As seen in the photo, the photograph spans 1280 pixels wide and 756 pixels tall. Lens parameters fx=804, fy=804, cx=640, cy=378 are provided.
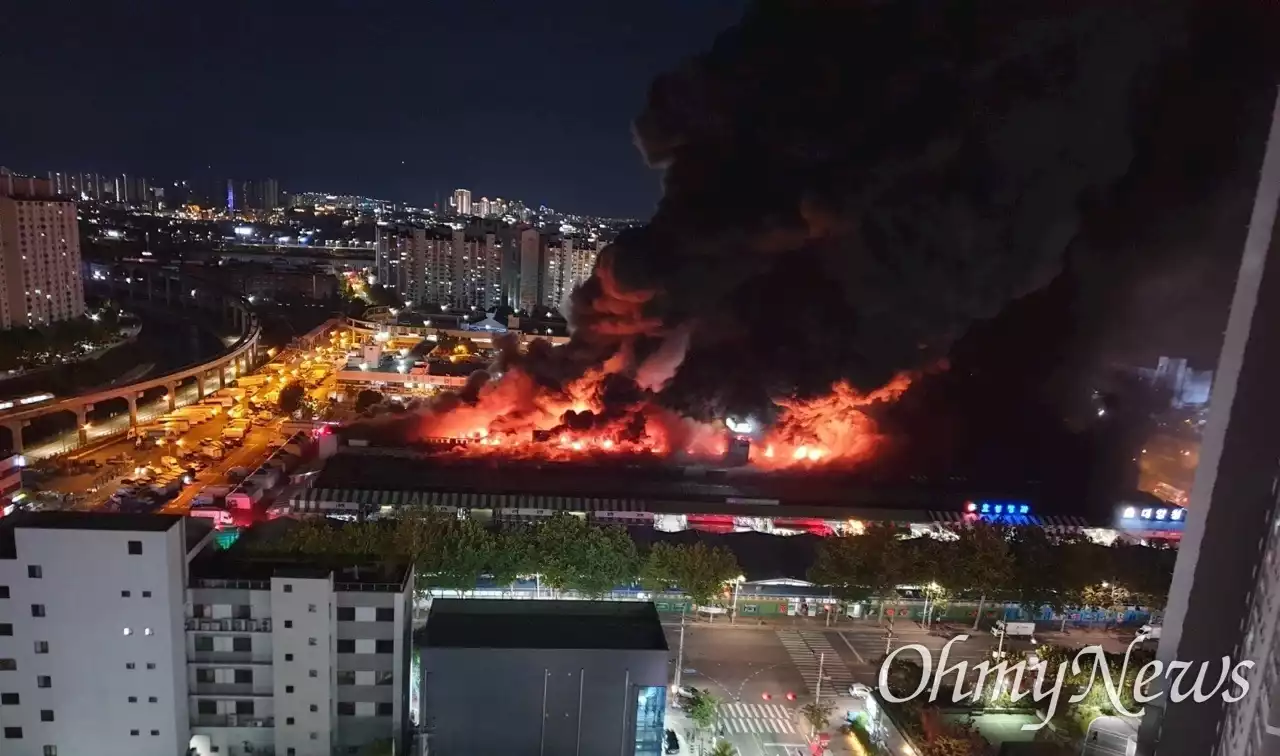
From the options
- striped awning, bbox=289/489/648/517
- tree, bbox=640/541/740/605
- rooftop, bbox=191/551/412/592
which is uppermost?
rooftop, bbox=191/551/412/592

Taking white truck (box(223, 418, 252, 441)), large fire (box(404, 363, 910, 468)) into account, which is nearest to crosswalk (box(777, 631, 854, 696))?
large fire (box(404, 363, 910, 468))

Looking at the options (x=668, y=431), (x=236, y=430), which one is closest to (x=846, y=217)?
(x=668, y=431)

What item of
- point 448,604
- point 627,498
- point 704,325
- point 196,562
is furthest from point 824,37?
point 196,562

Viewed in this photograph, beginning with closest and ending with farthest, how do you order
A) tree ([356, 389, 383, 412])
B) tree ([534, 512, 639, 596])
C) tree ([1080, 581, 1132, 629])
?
tree ([534, 512, 639, 596])
tree ([1080, 581, 1132, 629])
tree ([356, 389, 383, 412])

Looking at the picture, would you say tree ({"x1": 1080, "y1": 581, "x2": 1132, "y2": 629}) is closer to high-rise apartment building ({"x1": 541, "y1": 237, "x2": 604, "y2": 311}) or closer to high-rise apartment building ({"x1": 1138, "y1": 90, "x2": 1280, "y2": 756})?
high-rise apartment building ({"x1": 1138, "y1": 90, "x2": 1280, "y2": 756})

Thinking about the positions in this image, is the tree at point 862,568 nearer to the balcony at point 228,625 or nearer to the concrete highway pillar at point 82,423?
the balcony at point 228,625

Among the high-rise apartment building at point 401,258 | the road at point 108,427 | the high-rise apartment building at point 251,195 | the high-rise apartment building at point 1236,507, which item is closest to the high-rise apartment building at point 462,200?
the high-rise apartment building at point 251,195

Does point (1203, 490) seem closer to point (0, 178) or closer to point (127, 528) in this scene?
point (127, 528)
